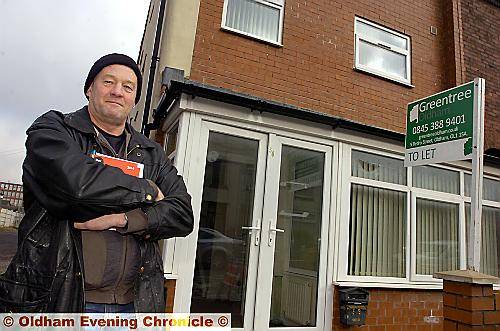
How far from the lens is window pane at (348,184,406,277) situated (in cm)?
482

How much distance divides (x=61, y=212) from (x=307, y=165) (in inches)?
139

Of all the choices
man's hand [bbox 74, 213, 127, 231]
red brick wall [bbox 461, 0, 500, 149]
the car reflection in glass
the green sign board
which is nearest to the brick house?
the car reflection in glass

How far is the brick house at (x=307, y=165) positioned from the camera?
402 cm

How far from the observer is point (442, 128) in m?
3.73

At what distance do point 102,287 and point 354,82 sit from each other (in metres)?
5.30

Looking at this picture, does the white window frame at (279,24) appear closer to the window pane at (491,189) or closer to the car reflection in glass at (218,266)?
the car reflection in glass at (218,266)

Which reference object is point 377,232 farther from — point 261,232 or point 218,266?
point 218,266

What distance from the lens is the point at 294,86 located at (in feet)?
17.9

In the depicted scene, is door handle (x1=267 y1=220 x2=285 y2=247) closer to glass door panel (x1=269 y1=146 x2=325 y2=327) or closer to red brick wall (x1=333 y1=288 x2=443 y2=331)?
glass door panel (x1=269 y1=146 x2=325 y2=327)

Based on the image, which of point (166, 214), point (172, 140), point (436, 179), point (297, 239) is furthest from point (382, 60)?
point (166, 214)

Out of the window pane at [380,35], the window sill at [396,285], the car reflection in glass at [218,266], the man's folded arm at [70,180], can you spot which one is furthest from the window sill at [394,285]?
the window pane at [380,35]

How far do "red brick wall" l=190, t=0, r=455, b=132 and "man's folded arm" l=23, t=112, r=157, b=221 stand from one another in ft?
11.9

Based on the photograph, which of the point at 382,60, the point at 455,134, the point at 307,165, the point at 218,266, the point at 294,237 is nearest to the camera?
the point at 455,134

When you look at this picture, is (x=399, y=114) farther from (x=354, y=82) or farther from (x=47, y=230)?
(x=47, y=230)
